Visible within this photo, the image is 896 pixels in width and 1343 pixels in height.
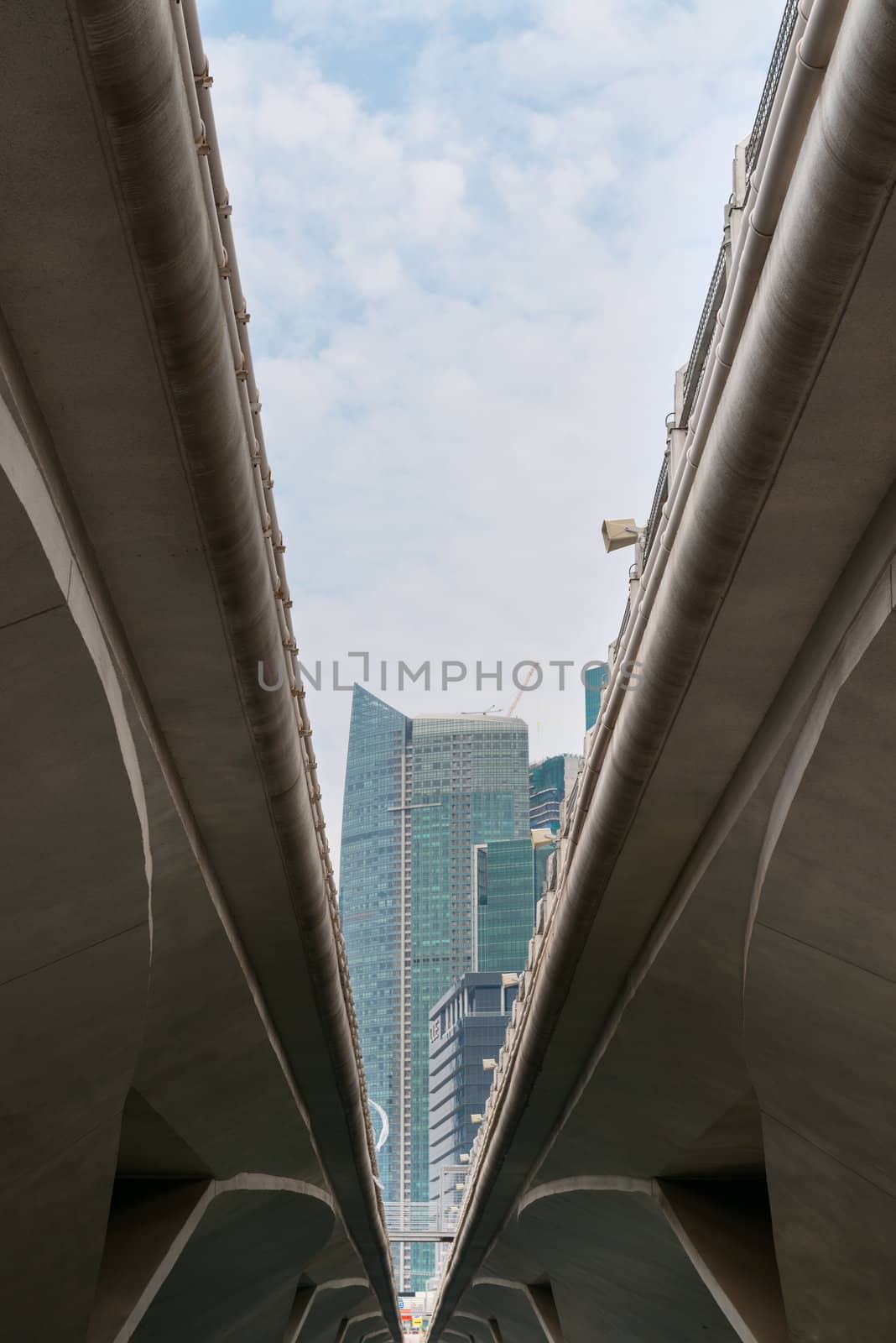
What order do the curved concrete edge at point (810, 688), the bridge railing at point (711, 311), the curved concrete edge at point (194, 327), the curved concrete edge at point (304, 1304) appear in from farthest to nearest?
the curved concrete edge at point (304, 1304) → the curved concrete edge at point (810, 688) → the bridge railing at point (711, 311) → the curved concrete edge at point (194, 327)

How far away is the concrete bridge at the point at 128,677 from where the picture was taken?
6.29 metres

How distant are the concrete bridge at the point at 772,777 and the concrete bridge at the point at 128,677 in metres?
3.25

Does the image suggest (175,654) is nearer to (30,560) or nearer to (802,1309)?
(30,560)

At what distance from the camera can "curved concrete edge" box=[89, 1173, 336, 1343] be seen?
21.9 meters

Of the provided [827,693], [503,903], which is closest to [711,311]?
[827,693]

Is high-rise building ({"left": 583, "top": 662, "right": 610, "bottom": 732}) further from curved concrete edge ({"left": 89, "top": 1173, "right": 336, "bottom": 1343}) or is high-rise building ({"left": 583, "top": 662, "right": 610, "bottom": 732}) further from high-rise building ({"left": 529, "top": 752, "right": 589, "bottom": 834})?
high-rise building ({"left": 529, "top": 752, "right": 589, "bottom": 834})

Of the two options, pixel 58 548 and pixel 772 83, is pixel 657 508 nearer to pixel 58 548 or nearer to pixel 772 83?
pixel 772 83

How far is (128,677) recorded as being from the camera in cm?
1037

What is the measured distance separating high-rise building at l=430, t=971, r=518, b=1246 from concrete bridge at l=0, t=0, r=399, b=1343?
459ft

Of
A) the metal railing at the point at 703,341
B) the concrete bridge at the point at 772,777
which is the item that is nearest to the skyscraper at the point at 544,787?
the concrete bridge at the point at 772,777

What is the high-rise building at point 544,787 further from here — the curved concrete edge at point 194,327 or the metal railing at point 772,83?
the metal railing at point 772,83

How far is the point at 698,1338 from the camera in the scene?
111ft

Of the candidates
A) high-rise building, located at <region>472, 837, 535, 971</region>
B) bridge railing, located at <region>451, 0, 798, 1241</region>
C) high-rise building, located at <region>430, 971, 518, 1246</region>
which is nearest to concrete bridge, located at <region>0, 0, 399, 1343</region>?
bridge railing, located at <region>451, 0, 798, 1241</region>

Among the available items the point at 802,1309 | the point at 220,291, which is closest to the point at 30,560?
the point at 220,291
